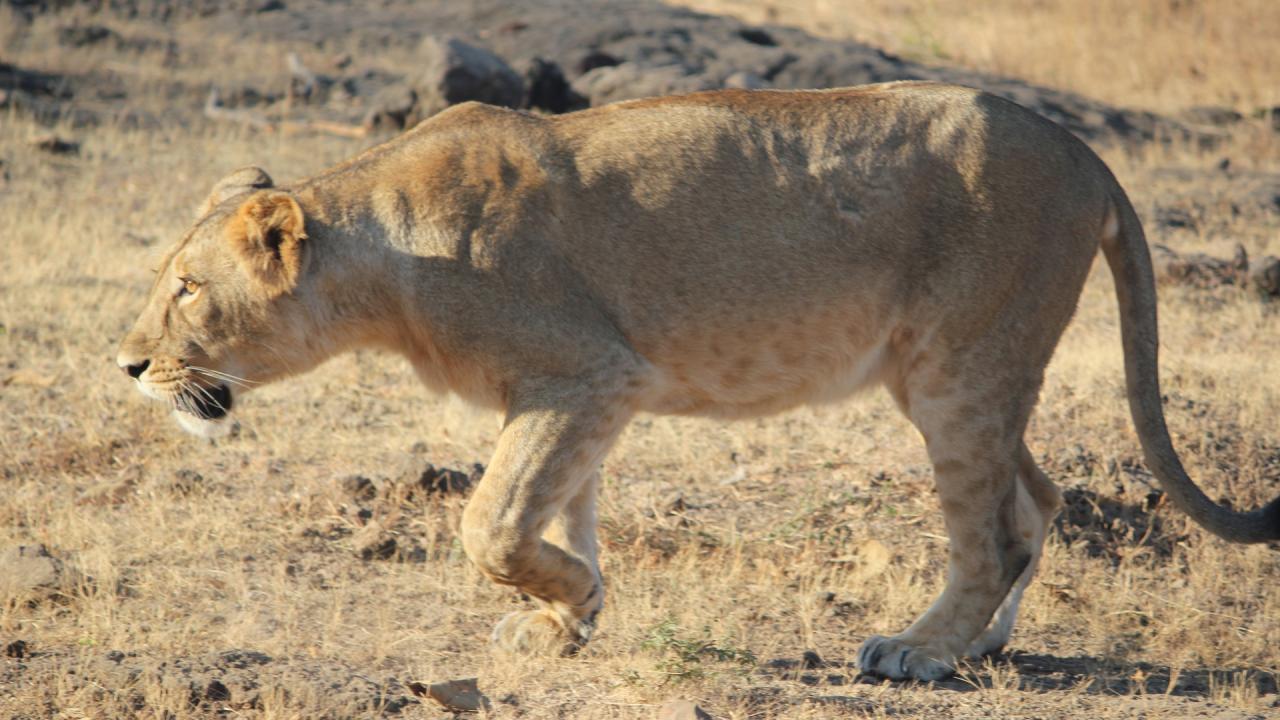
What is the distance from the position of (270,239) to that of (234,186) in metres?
0.57

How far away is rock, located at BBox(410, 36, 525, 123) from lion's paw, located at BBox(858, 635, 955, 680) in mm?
9138

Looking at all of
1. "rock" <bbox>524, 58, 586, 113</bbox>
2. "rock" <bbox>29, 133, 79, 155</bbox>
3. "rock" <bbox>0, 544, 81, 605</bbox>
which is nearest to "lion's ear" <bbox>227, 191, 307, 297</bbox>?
"rock" <bbox>0, 544, 81, 605</bbox>

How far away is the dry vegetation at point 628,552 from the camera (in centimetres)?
445

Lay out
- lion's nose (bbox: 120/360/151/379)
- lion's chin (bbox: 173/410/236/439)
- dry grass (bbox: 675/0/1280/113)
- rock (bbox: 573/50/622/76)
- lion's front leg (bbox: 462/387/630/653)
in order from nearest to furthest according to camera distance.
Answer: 1. lion's front leg (bbox: 462/387/630/653)
2. lion's nose (bbox: 120/360/151/379)
3. lion's chin (bbox: 173/410/236/439)
4. rock (bbox: 573/50/622/76)
5. dry grass (bbox: 675/0/1280/113)

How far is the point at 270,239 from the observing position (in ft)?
14.9

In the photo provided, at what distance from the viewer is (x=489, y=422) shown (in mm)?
7230

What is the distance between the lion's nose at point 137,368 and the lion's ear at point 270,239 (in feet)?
1.54

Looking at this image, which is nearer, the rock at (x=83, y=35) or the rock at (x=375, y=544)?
the rock at (x=375, y=544)

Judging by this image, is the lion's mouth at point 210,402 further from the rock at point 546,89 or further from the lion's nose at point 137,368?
the rock at point 546,89

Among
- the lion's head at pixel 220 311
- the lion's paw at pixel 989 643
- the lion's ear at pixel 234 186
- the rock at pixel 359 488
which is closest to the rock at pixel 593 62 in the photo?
the rock at pixel 359 488

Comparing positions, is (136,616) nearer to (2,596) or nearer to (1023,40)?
(2,596)

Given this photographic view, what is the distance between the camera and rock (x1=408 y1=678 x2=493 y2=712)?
423 cm

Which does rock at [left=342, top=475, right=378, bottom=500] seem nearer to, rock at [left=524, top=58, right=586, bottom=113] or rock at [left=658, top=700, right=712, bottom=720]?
rock at [left=658, top=700, right=712, bottom=720]

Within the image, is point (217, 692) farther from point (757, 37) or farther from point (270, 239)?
point (757, 37)
